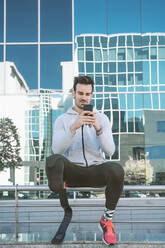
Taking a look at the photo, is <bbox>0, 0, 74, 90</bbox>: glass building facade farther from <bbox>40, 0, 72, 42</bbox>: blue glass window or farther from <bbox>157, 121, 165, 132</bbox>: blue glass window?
<bbox>157, 121, 165, 132</bbox>: blue glass window

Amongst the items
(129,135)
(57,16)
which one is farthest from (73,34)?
(129,135)

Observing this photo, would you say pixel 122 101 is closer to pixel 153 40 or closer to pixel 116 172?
pixel 153 40

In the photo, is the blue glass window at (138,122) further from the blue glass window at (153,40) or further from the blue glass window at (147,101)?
the blue glass window at (153,40)

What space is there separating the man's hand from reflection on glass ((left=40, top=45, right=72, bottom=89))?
10072 millimetres

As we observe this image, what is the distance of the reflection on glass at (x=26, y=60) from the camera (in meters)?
12.8

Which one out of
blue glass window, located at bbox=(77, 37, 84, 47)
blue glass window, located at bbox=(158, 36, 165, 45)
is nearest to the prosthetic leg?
blue glass window, located at bbox=(77, 37, 84, 47)

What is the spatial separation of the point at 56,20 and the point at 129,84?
11.5 ft

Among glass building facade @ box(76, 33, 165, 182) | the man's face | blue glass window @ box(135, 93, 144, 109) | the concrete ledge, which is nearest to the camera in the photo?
the concrete ledge

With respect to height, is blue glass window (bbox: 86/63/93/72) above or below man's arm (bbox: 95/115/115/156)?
above

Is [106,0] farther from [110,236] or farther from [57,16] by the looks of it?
[110,236]

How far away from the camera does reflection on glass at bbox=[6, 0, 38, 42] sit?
13102 mm

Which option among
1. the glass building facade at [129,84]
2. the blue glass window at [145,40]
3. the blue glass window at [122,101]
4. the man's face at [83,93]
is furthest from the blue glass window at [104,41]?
the man's face at [83,93]

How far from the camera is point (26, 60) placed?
42.2 feet

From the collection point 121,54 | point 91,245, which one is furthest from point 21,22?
point 91,245
